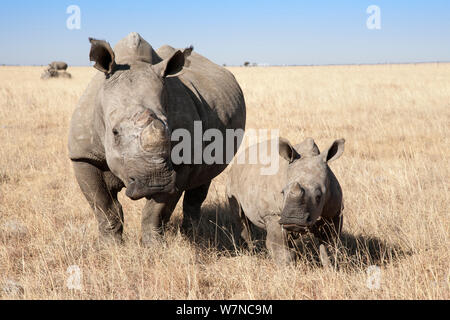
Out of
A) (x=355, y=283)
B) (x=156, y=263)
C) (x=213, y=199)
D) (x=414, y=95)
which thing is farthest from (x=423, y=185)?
(x=414, y=95)

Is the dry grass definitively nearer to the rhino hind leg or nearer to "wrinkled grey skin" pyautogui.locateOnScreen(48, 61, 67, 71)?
the rhino hind leg

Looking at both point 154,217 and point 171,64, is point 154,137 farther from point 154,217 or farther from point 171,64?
point 154,217

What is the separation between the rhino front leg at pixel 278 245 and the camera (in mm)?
3943

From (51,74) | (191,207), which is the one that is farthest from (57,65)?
(191,207)

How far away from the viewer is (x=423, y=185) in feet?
20.4

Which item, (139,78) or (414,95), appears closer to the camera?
(139,78)

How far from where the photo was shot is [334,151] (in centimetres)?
391

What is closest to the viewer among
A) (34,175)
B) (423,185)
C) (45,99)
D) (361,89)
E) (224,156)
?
(224,156)

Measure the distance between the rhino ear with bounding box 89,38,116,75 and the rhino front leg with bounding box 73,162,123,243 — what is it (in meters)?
0.93

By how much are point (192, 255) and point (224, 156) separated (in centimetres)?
137

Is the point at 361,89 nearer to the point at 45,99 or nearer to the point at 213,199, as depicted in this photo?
the point at 45,99

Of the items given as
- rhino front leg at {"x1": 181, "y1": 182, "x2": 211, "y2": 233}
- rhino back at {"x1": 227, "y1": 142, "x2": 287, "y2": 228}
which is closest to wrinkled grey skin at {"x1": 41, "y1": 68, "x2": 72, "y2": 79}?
rhino front leg at {"x1": 181, "y1": 182, "x2": 211, "y2": 233}

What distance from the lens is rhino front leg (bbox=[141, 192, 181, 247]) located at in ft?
13.4

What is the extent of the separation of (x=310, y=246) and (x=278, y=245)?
42.7 inches
